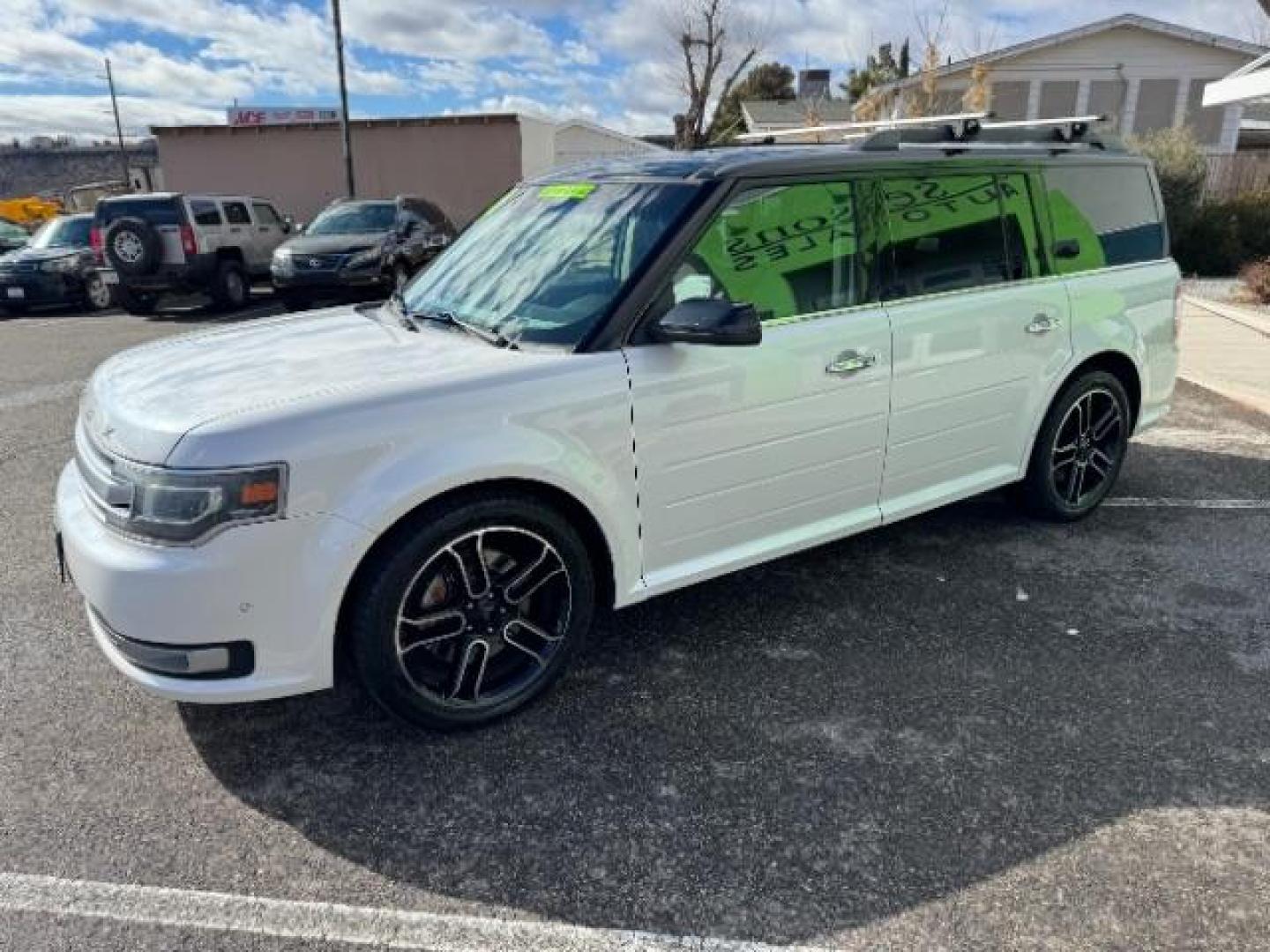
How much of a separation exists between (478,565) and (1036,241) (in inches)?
115

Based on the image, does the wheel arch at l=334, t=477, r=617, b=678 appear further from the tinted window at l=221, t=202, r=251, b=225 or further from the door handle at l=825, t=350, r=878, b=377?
the tinted window at l=221, t=202, r=251, b=225

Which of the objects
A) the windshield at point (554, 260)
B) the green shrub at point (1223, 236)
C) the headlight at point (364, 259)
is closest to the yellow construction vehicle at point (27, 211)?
the headlight at point (364, 259)

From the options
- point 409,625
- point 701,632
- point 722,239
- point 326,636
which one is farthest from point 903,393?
point 326,636

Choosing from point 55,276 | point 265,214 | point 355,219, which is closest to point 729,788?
point 355,219

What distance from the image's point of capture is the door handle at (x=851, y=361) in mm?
3443

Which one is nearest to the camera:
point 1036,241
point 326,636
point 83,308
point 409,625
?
point 326,636

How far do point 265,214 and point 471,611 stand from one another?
50.1ft

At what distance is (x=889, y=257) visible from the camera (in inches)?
144

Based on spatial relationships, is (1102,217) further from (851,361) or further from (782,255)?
(782,255)

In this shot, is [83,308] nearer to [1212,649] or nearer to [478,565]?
[478,565]

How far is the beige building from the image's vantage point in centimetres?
2439

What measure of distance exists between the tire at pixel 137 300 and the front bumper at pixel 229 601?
13065mm

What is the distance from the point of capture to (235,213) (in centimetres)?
1524

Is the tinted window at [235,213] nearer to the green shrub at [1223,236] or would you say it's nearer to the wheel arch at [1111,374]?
the wheel arch at [1111,374]
